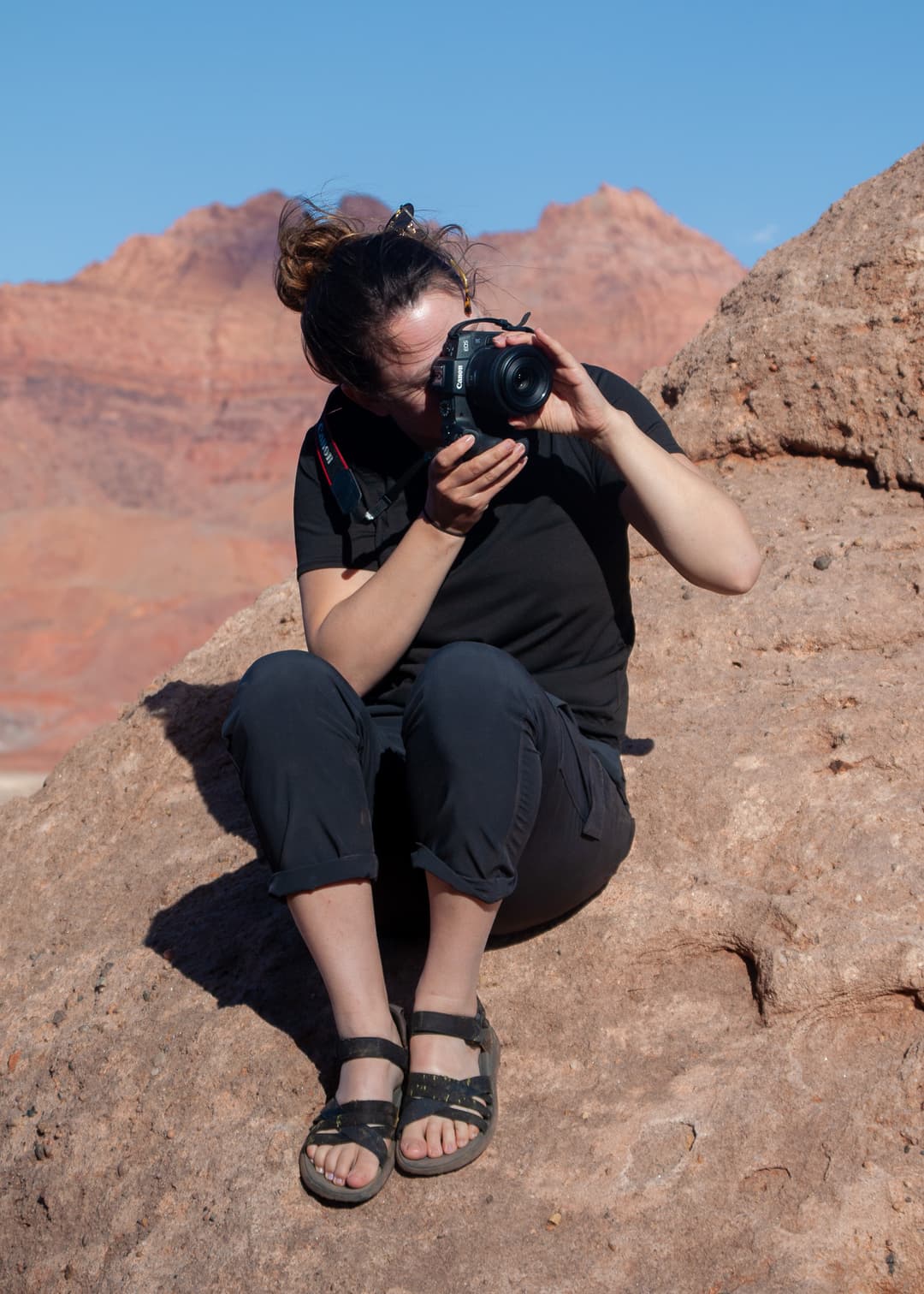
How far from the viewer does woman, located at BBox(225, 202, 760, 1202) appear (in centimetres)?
171

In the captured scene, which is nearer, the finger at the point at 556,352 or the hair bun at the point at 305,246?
the finger at the point at 556,352

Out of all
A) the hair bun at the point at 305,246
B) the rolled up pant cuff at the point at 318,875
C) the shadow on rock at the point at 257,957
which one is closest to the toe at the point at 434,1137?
the shadow on rock at the point at 257,957

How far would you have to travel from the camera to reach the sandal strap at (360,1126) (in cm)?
170

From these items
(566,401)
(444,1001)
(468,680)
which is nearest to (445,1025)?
(444,1001)

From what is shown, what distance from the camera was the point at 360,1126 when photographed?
67.2 inches

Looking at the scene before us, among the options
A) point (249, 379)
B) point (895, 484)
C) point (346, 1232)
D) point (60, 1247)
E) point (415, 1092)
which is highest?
point (895, 484)

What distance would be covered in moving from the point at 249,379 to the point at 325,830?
29335 millimetres

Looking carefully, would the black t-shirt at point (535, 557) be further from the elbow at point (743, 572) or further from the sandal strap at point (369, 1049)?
the sandal strap at point (369, 1049)

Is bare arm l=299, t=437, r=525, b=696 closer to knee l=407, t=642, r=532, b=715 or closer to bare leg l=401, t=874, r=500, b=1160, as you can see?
knee l=407, t=642, r=532, b=715

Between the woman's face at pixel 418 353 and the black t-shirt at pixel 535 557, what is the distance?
0.14m

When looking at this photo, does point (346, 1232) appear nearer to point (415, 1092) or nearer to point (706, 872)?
point (415, 1092)

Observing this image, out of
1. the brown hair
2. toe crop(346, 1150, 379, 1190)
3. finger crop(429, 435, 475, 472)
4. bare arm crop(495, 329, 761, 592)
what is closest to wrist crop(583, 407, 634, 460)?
bare arm crop(495, 329, 761, 592)

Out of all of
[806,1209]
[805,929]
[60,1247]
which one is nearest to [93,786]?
[60,1247]

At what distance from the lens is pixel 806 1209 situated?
63.1 inches
